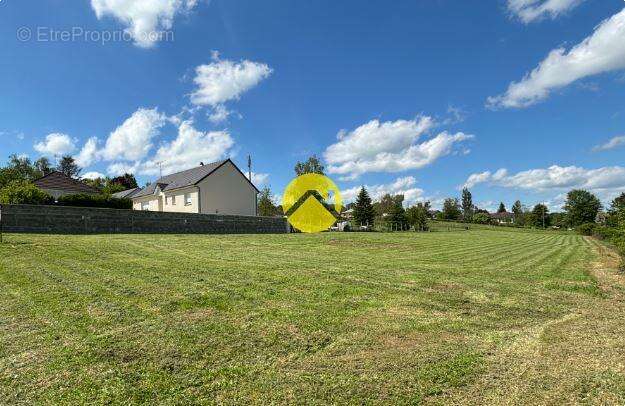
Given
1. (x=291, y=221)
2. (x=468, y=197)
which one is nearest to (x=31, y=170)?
(x=291, y=221)

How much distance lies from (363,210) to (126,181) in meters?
45.8

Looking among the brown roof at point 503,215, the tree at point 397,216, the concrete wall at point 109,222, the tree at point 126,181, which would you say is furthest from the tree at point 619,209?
the brown roof at point 503,215

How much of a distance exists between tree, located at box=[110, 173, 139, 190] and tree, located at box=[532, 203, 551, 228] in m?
97.4

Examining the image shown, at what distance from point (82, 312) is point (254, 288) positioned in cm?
273

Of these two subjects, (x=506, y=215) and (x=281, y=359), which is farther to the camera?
(x=506, y=215)

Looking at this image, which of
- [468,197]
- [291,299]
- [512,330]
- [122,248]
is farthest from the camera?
[468,197]

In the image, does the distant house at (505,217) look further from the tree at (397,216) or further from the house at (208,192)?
the house at (208,192)

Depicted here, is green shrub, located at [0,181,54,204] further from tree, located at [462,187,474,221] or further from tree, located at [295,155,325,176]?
tree, located at [462,187,474,221]

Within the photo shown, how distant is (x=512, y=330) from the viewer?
4934 mm

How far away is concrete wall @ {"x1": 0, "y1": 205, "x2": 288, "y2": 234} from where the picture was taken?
16688mm

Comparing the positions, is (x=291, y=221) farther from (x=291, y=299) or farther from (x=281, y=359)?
(x=281, y=359)

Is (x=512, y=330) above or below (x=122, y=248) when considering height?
below

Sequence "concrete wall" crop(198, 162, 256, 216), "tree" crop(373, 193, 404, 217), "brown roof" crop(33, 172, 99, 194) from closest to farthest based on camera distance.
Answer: "concrete wall" crop(198, 162, 256, 216), "brown roof" crop(33, 172, 99, 194), "tree" crop(373, 193, 404, 217)

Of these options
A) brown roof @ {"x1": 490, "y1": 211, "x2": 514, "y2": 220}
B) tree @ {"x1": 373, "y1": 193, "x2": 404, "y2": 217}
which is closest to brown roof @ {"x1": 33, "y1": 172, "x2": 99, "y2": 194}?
tree @ {"x1": 373, "y1": 193, "x2": 404, "y2": 217}
